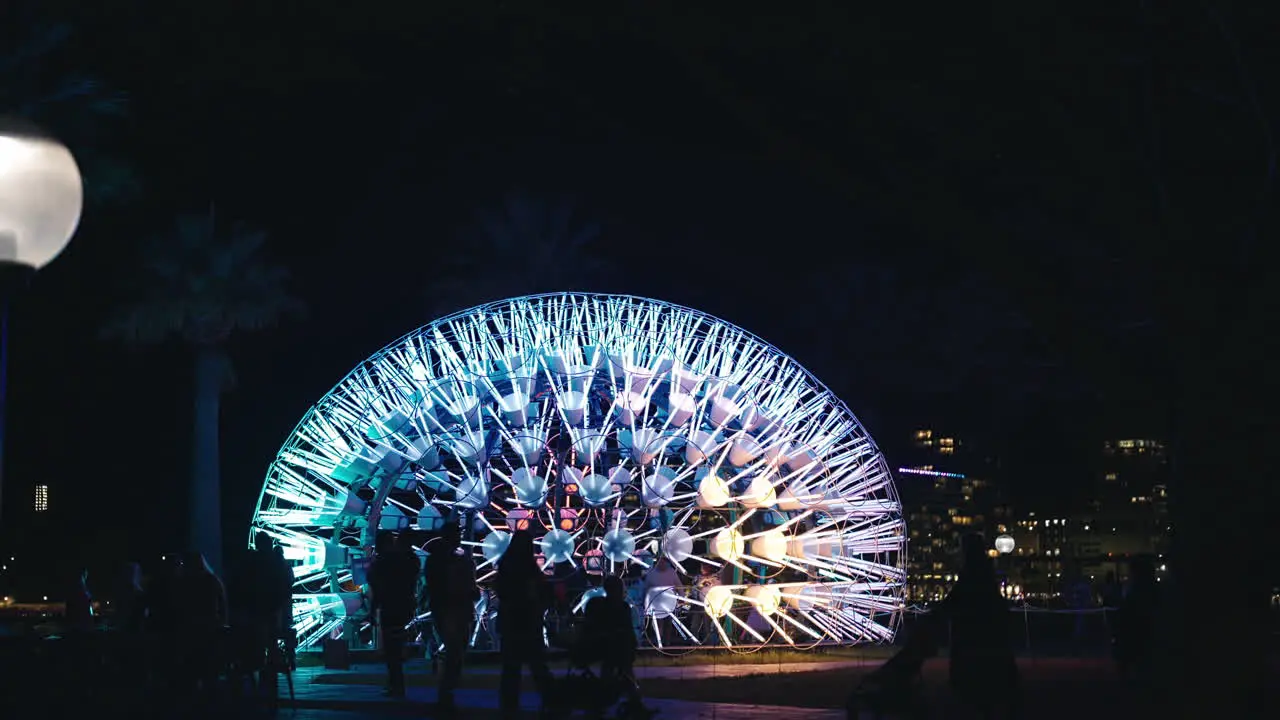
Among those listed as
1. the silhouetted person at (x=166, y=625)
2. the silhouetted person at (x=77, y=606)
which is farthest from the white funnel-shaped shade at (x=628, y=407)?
the silhouetted person at (x=166, y=625)

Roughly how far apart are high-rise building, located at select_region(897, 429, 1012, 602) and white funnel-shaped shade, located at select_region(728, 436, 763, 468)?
2038cm

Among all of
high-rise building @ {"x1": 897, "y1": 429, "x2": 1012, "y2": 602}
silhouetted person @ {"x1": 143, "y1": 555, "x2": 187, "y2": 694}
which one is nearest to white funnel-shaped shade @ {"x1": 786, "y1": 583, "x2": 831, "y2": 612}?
silhouetted person @ {"x1": 143, "y1": 555, "x2": 187, "y2": 694}

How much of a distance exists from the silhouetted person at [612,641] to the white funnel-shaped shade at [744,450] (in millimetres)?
8400

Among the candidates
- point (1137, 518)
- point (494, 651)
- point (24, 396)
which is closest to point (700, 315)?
point (494, 651)

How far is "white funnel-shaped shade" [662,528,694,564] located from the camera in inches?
806

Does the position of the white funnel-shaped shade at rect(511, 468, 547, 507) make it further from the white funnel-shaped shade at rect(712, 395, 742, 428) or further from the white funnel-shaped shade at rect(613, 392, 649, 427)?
the white funnel-shaped shade at rect(712, 395, 742, 428)

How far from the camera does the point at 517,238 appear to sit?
41281 mm

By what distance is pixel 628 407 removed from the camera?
68.7 feet

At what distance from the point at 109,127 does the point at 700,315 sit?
12801 mm

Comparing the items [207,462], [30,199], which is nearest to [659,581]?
[30,199]

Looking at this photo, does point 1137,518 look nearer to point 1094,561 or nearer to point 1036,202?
point 1094,561

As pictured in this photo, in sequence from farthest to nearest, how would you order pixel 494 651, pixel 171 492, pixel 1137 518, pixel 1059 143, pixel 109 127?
pixel 1137 518, pixel 171 492, pixel 109 127, pixel 494 651, pixel 1059 143

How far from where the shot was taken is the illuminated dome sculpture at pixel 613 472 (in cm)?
2080

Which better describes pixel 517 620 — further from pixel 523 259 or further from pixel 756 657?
pixel 523 259
